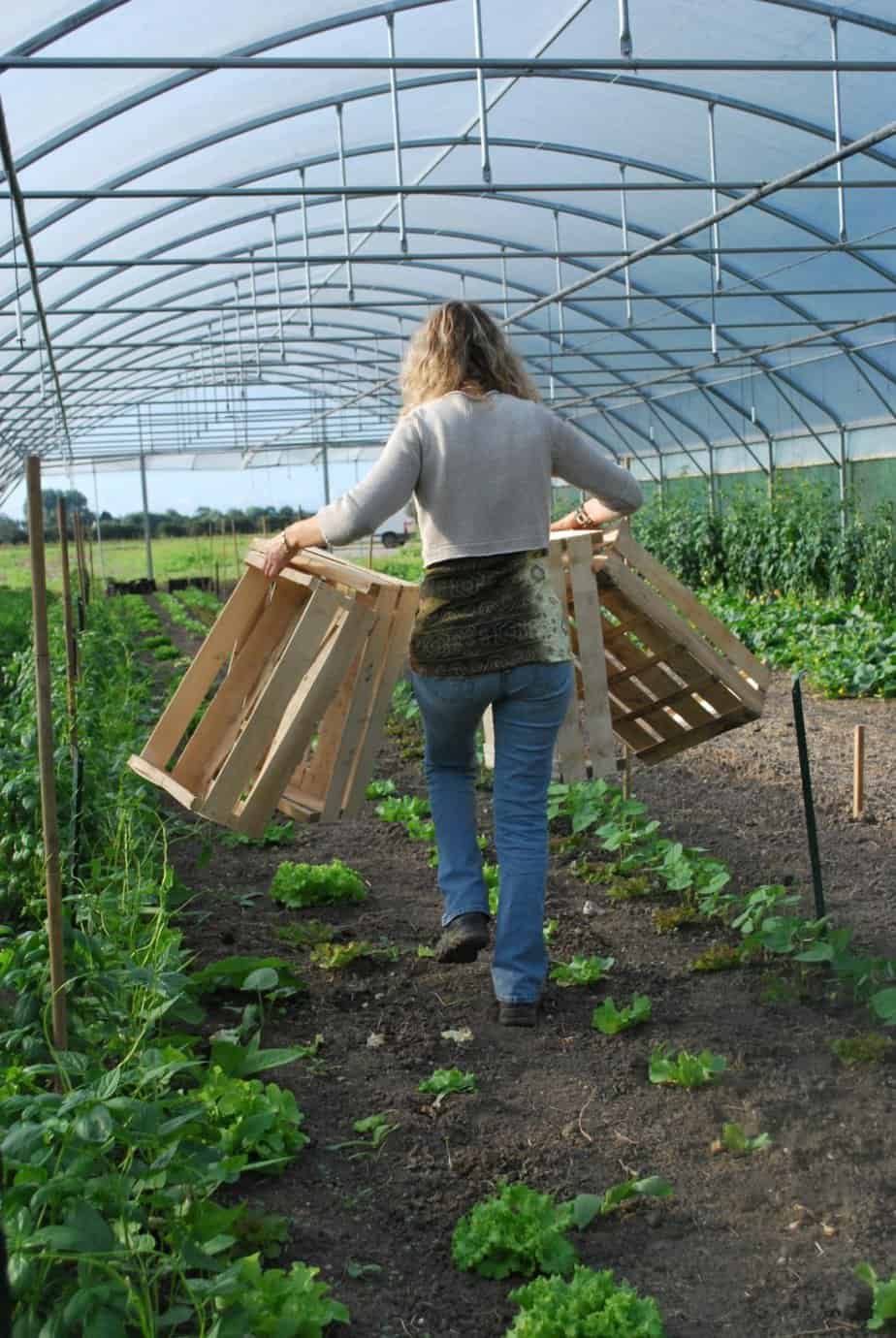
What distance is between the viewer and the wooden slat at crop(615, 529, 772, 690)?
420cm

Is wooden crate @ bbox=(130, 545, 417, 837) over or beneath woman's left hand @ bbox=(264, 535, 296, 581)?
beneath

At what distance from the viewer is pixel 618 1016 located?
3408 mm

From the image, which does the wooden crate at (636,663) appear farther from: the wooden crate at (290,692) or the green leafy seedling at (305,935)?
the green leafy seedling at (305,935)

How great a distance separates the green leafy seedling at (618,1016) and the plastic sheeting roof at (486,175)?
393cm

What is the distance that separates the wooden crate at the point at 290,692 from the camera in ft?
12.2

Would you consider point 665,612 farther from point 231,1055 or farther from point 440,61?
point 440,61

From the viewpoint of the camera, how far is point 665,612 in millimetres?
4102

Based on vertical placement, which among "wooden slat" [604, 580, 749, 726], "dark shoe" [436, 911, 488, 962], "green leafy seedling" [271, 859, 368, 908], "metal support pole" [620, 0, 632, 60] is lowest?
"green leafy seedling" [271, 859, 368, 908]

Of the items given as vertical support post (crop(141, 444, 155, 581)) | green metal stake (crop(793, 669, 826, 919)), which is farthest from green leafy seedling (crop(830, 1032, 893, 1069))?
vertical support post (crop(141, 444, 155, 581))

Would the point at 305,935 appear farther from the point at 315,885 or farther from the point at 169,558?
the point at 169,558

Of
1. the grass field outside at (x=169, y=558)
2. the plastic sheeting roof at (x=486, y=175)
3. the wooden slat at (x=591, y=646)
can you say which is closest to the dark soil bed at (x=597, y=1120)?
the wooden slat at (x=591, y=646)

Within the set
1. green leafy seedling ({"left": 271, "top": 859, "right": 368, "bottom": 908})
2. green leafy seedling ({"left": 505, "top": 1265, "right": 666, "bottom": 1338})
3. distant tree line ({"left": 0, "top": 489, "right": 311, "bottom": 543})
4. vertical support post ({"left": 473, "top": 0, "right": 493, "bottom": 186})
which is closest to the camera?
green leafy seedling ({"left": 505, "top": 1265, "right": 666, "bottom": 1338})

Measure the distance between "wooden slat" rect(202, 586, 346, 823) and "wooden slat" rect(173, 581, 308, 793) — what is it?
338 millimetres

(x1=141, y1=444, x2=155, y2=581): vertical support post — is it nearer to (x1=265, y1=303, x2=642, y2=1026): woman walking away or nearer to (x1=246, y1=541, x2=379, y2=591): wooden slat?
(x1=246, y1=541, x2=379, y2=591): wooden slat
